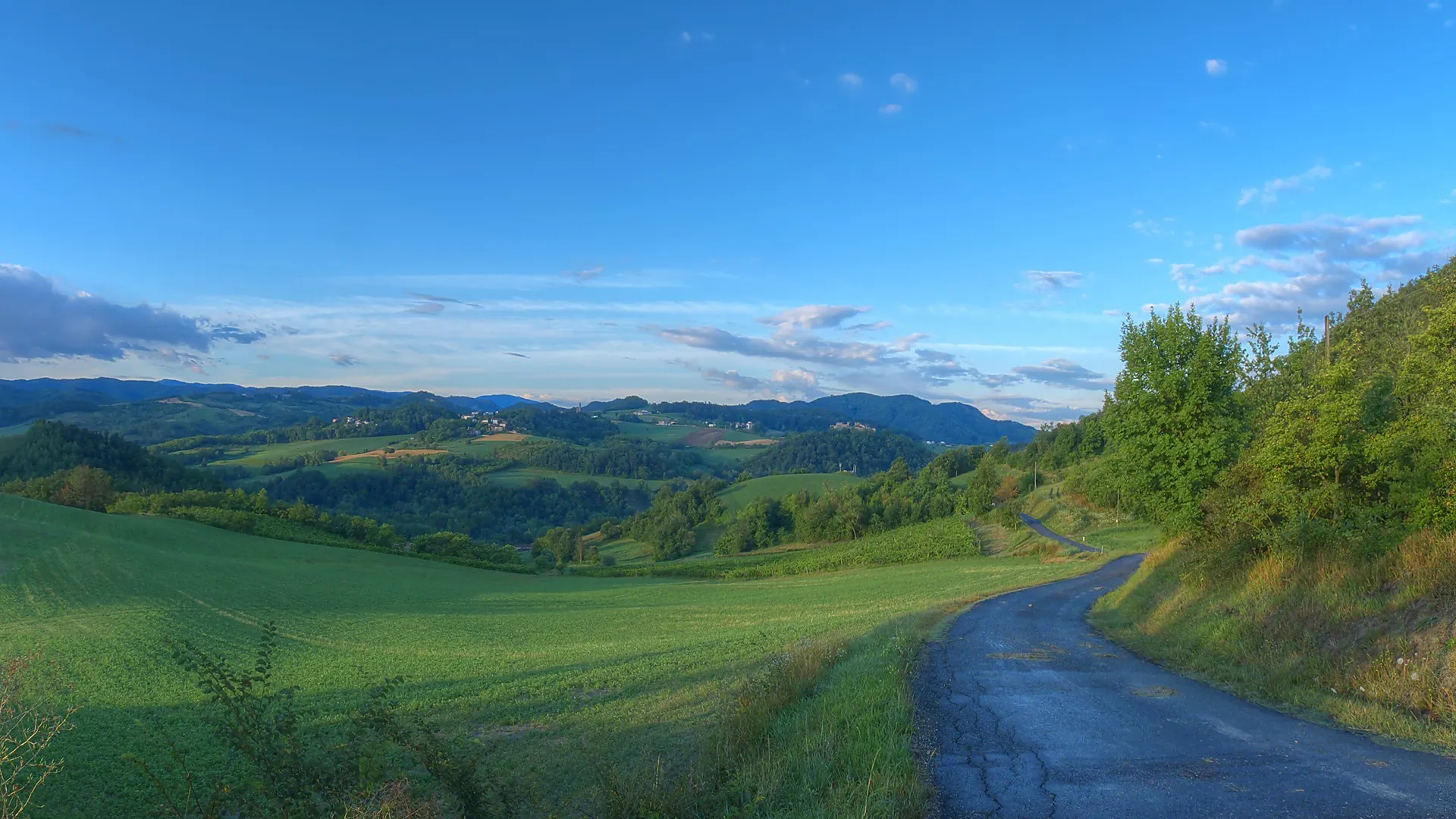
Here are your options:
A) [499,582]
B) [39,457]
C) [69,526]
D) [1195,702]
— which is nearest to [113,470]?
[39,457]

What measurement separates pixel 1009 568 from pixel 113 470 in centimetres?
10780

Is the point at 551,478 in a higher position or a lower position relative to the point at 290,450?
lower

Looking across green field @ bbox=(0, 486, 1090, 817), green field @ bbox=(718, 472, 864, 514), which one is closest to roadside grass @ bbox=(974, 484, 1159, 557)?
green field @ bbox=(0, 486, 1090, 817)

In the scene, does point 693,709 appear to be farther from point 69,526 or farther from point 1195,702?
point 69,526

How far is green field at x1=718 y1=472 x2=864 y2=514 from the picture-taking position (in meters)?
121

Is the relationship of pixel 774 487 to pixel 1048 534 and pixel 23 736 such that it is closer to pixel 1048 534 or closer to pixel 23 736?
pixel 1048 534

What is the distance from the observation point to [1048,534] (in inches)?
2768

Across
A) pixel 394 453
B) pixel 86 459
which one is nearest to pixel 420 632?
pixel 86 459

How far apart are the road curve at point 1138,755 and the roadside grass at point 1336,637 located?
60 centimetres

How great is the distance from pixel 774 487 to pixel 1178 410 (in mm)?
110288

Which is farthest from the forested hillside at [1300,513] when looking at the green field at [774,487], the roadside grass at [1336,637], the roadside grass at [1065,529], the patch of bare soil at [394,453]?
the patch of bare soil at [394,453]

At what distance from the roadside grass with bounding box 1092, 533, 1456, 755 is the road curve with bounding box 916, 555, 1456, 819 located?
1.96 ft

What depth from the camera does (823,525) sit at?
3750 inches

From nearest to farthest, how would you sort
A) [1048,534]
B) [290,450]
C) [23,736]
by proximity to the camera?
[23,736]
[1048,534]
[290,450]
